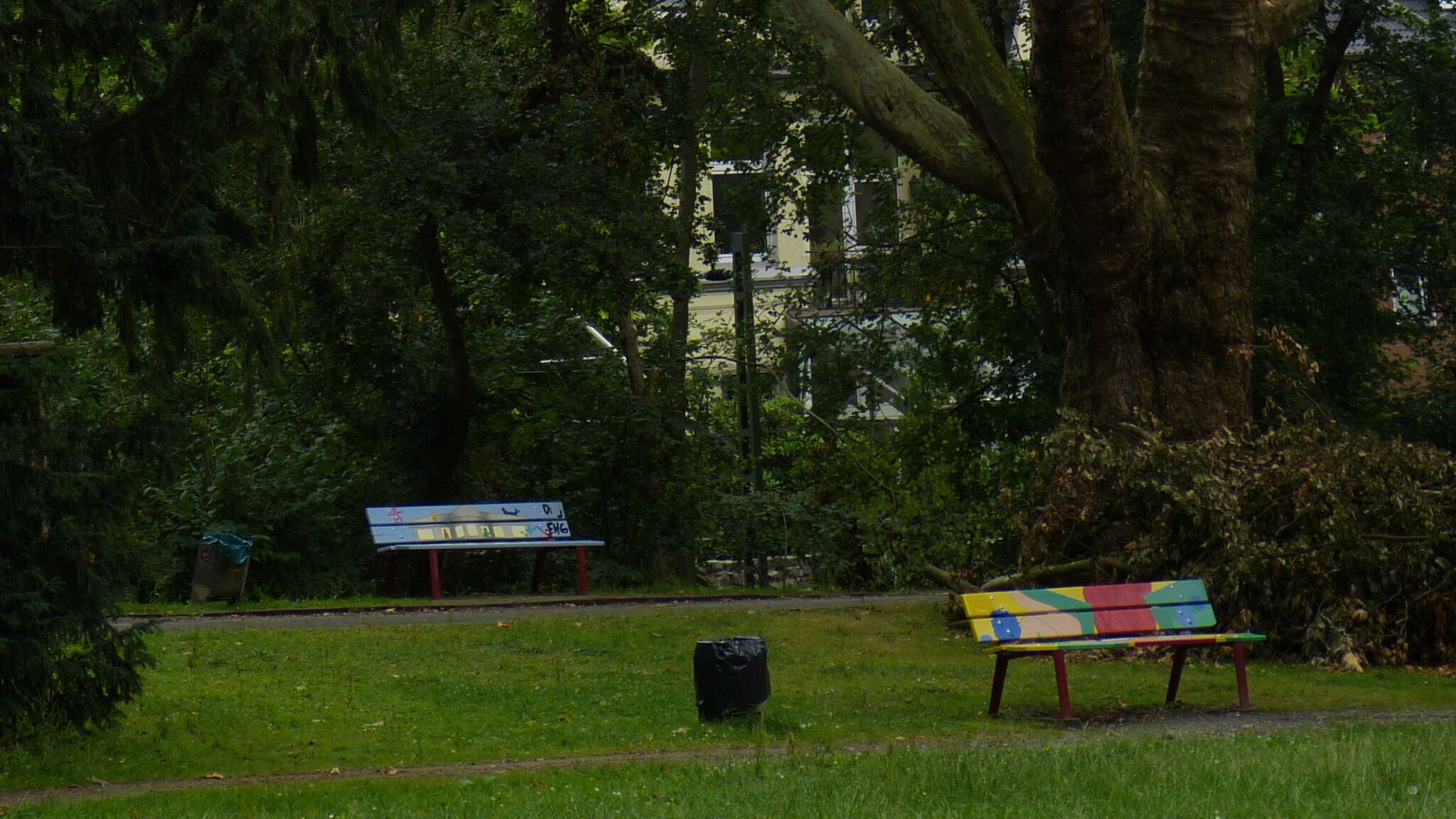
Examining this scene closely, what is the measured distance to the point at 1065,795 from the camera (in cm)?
692

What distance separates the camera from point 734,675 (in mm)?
9633

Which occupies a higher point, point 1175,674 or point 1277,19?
point 1277,19

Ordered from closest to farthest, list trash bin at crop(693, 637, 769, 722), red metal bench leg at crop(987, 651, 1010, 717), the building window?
trash bin at crop(693, 637, 769, 722)
red metal bench leg at crop(987, 651, 1010, 717)
the building window

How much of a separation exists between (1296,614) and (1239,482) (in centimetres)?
118

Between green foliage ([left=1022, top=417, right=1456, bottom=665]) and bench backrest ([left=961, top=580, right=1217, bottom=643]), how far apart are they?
90.7 inches

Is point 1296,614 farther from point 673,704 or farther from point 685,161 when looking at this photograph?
point 685,161

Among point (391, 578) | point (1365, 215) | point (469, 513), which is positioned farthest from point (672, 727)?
point (1365, 215)

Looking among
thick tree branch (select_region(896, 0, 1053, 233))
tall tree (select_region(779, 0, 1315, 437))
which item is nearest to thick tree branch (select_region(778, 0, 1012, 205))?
tall tree (select_region(779, 0, 1315, 437))

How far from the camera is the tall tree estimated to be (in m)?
14.3

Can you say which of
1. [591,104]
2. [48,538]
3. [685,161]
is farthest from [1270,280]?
[48,538]

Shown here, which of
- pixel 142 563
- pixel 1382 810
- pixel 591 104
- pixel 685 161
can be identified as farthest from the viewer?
pixel 685 161

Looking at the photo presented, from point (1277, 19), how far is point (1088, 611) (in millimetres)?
7599

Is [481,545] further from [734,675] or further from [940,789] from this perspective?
[940,789]

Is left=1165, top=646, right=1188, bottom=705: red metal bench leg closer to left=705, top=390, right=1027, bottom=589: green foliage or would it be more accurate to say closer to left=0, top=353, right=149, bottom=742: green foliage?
left=0, top=353, right=149, bottom=742: green foliage
